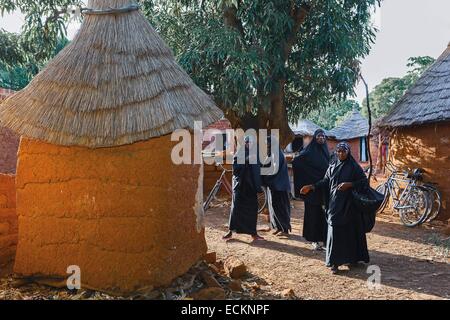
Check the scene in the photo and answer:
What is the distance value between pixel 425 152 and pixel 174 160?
6.75 metres

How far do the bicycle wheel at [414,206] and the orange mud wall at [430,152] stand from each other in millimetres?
442

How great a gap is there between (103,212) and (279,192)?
Answer: 12.8 ft

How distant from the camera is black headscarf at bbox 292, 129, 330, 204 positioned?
243 inches

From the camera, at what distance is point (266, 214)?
912 centimetres

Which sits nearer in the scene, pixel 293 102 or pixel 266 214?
pixel 266 214

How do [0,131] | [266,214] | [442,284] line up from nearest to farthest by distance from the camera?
[442,284] < [0,131] < [266,214]

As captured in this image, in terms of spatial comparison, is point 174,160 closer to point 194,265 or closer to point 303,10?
point 194,265

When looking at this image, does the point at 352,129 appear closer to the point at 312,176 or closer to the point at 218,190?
the point at 218,190

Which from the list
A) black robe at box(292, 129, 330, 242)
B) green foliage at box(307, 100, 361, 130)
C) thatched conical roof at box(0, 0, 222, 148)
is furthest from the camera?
green foliage at box(307, 100, 361, 130)

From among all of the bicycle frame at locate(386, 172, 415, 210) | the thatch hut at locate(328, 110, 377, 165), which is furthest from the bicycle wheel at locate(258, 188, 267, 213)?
the thatch hut at locate(328, 110, 377, 165)

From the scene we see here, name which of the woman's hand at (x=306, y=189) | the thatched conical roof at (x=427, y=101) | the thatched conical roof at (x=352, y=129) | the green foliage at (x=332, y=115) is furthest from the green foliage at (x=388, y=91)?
the woman's hand at (x=306, y=189)

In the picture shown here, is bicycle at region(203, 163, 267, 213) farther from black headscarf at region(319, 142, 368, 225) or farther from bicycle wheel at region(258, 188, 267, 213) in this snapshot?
black headscarf at region(319, 142, 368, 225)
